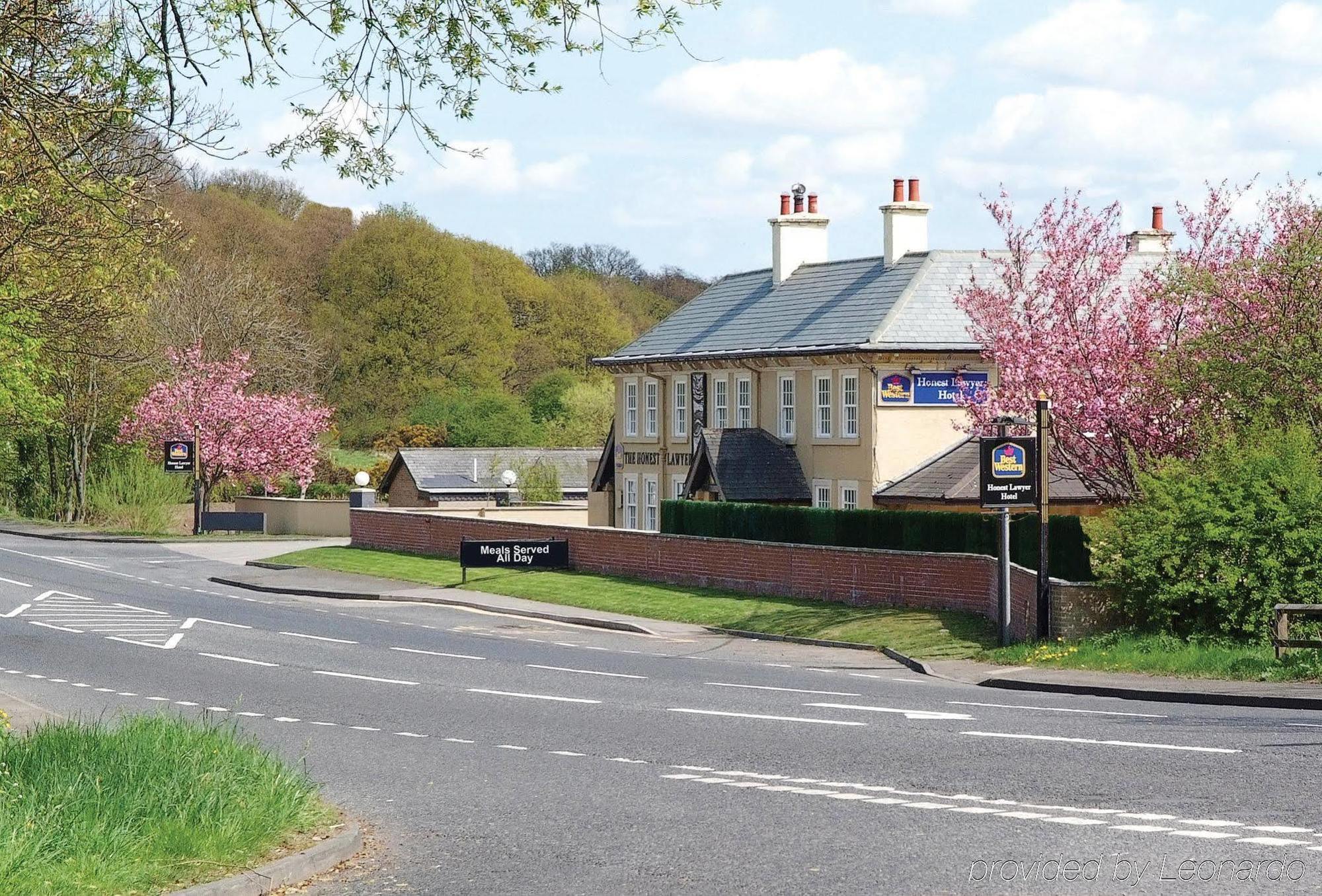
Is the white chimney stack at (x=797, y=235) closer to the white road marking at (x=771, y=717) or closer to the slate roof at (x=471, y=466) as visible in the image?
the slate roof at (x=471, y=466)

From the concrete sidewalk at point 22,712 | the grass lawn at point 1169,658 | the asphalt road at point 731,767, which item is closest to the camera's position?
the asphalt road at point 731,767

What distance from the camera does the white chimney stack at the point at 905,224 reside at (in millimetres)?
49188

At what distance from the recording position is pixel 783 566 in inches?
1421

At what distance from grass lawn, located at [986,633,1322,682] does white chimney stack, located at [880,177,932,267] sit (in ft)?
79.5

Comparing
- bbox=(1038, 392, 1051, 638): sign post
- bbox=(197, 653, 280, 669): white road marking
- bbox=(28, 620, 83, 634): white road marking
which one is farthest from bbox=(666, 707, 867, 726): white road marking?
bbox=(28, 620, 83, 634): white road marking

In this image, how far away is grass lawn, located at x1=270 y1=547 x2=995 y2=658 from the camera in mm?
29312

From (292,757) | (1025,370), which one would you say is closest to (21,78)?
(292,757)

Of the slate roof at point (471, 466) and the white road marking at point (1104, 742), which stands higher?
the slate roof at point (471, 466)

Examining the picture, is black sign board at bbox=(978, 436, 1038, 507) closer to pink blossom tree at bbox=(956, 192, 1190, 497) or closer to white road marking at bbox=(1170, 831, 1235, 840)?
pink blossom tree at bbox=(956, 192, 1190, 497)

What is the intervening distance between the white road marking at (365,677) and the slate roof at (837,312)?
22858mm

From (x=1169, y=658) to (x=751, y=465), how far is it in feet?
81.8

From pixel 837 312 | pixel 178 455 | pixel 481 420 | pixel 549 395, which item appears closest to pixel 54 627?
pixel 837 312

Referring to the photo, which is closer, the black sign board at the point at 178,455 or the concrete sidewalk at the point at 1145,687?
the concrete sidewalk at the point at 1145,687

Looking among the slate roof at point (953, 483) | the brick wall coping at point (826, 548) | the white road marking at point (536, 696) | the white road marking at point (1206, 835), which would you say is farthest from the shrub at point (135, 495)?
the white road marking at point (1206, 835)
